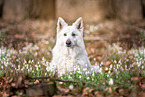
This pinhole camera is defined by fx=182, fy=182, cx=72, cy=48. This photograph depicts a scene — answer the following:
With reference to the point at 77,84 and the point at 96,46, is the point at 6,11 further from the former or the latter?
the point at 77,84

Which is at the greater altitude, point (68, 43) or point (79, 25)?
point (79, 25)

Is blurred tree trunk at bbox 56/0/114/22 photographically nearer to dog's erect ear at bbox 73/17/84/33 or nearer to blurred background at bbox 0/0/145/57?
blurred background at bbox 0/0/145/57

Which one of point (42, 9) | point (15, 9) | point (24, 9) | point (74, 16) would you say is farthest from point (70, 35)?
point (15, 9)

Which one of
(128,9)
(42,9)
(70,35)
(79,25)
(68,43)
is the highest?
(42,9)

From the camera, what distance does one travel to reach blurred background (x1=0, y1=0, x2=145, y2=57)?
1014cm

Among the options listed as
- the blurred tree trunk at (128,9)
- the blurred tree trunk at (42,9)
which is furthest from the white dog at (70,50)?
the blurred tree trunk at (42,9)

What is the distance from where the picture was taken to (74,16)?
1215 cm

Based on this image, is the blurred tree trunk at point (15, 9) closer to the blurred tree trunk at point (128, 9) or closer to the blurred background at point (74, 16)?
the blurred background at point (74, 16)

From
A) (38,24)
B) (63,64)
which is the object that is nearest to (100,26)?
(38,24)

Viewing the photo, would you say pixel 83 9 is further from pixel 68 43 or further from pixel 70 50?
pixel 68 43

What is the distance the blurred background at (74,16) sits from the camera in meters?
10.1

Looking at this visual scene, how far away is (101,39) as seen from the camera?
29.0 ft

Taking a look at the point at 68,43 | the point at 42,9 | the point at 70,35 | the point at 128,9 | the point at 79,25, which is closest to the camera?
the point at 68,43

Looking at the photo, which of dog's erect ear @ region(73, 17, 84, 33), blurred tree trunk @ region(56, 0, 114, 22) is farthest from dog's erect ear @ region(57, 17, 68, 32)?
blurred tree trunk @ region(56, 0, 114, 22)
